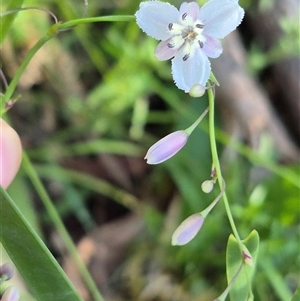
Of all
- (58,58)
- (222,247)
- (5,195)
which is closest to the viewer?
(5,195)

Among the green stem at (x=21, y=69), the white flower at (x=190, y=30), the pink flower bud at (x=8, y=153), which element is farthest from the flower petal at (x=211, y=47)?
the pink flower bud at (x=8, y=153)

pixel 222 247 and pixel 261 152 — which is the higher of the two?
pixel 261 152

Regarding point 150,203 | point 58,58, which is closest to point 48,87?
point 58,58

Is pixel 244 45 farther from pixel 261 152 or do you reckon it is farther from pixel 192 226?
pixel 192 226

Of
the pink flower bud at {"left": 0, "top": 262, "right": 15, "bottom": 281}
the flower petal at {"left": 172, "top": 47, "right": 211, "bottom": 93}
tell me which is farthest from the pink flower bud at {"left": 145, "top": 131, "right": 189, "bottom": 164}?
the pink flower bud at {"left": 0, "top": 262, "right": 15, "bottom": 281}

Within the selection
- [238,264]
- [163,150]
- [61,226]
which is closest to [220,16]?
[163,150]

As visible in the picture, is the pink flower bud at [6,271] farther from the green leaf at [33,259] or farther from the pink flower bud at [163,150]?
the pink flower bud at [163,150]
